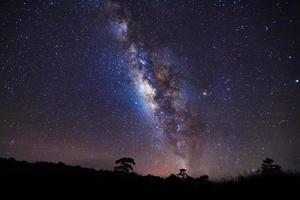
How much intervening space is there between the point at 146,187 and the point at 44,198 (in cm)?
307

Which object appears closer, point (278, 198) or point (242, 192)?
point (278, 198)

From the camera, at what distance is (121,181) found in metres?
10.9

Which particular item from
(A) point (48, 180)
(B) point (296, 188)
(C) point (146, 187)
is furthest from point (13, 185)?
(B) point (296, 188)

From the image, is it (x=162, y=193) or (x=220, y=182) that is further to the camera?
(x=220, y=182)

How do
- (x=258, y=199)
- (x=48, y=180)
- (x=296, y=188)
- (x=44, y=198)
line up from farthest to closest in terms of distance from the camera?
(x=48, y=180) → (x=44, y=198) → (x=296, y=188) → (x=258, y=199)

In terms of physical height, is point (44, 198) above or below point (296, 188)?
below

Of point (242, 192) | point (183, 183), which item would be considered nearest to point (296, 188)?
point (242, 192)

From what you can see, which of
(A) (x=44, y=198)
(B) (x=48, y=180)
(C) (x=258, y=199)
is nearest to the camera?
(C) (x=258, y=199)

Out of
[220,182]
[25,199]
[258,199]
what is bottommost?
[25,199]

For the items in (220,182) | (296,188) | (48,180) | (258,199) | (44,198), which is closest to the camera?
(258,199)

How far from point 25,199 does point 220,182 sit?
5756 millimetres

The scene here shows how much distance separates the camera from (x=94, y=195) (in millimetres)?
8664

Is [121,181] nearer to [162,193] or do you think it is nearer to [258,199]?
[162,193]

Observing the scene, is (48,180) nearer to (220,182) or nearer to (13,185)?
(13,185)
